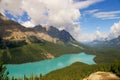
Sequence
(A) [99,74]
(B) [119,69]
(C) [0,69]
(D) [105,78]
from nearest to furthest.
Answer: (C) [0,69]
(D) [105,78]
(A) [99,74]
(B) [119,69]

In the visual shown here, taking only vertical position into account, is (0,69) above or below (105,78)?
above

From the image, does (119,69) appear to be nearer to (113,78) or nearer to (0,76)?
(113,78)

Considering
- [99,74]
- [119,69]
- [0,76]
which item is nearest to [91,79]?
[99,74]

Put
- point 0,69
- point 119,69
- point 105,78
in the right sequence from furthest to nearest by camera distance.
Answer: point 119,69, point 105,78, point 0,69

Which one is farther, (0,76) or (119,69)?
(119,69)

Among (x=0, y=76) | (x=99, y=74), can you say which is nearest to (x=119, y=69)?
(x=99, y=74)

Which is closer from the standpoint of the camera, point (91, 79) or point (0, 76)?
point (0, 76)

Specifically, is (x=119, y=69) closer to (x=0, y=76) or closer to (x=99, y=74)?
(x=99, y=74)

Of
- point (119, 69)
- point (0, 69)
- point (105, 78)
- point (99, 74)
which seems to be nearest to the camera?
point (0, 69)

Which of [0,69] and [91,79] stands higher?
[0,69]
